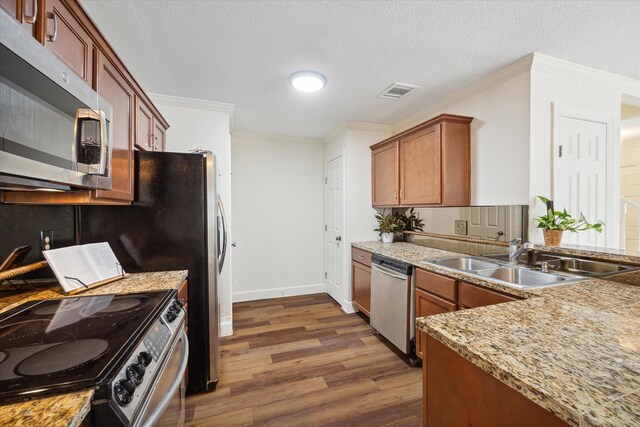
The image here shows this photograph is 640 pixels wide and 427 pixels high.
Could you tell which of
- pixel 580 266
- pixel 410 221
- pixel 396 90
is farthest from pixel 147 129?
pixel 580 266

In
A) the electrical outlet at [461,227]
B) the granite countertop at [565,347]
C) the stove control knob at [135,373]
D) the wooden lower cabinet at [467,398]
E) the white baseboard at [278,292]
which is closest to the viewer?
the granite countertop at [565,347]

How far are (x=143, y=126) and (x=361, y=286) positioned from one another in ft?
8.71

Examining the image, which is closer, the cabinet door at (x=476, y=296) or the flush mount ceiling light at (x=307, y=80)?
the cabinet door at (x=476, y=296)

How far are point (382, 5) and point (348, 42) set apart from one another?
354mm

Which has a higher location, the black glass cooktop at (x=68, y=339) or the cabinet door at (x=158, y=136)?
the cabinet door at (x=158, y=136)

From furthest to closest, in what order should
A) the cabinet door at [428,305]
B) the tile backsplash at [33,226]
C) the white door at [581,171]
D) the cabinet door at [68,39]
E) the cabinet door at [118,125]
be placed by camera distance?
1. the white door at [581,171]
2. the cabinet door at [428,305]
3. the tile backsplash at [33,226]
4. the cabinet door at [118,125]
5. the cabinet door at [68,39]

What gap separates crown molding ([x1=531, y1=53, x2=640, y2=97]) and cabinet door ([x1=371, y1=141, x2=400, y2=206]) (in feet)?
4.46

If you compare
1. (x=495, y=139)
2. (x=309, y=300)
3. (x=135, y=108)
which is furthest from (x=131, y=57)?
(x=309, y=300)

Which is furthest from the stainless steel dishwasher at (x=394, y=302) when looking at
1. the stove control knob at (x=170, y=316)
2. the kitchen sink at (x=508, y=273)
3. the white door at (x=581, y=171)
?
the stove control knob at (x=170, y=316)

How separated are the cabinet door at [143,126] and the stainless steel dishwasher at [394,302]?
7.48 ft

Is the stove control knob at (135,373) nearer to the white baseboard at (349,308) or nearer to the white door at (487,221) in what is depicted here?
the white door at (487,221)

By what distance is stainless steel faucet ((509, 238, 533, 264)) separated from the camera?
194cm

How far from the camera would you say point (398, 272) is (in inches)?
94.7

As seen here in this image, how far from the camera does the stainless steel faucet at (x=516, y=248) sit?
1.94 m
